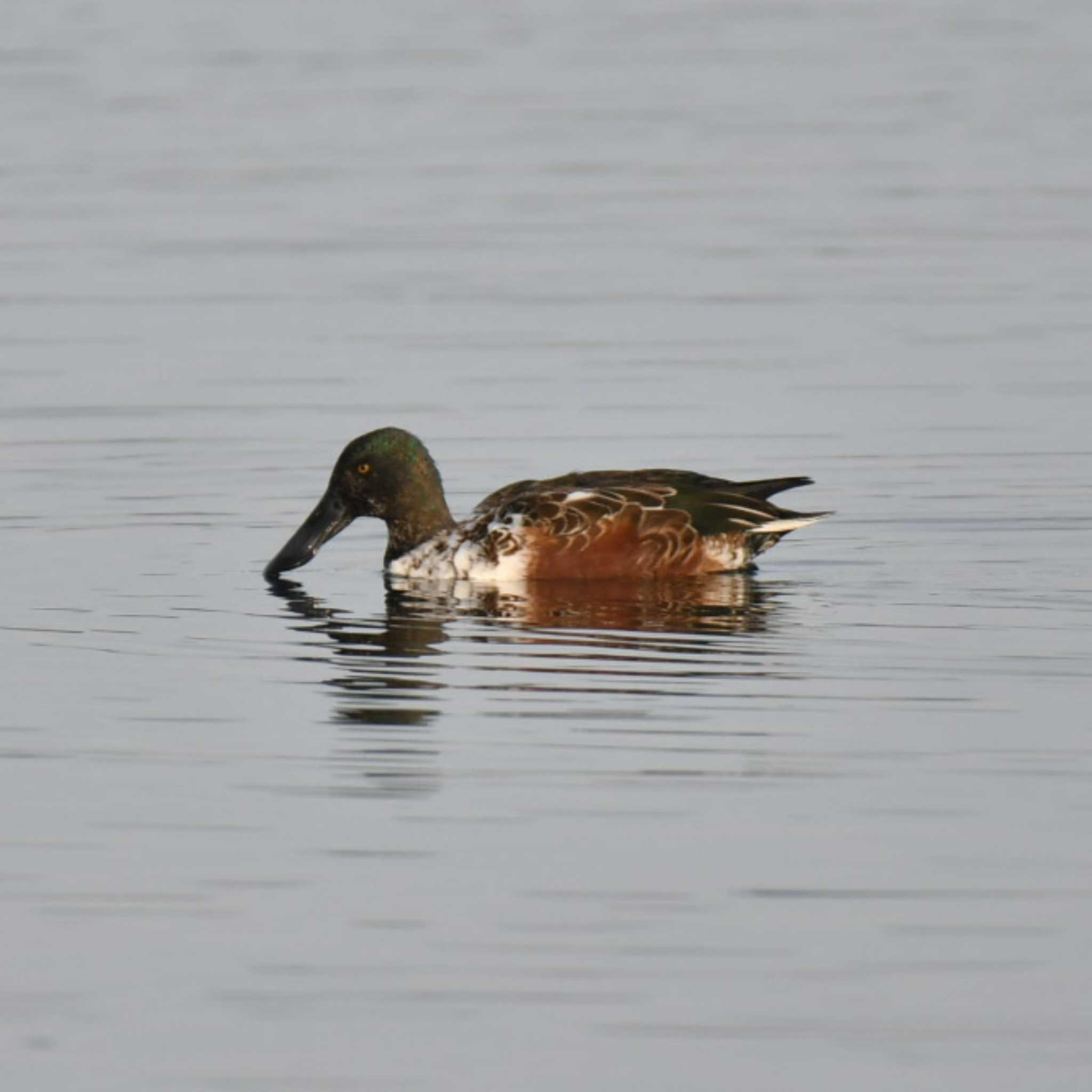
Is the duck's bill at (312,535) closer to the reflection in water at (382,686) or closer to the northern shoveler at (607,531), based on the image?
the northern shoveler at (607,531)

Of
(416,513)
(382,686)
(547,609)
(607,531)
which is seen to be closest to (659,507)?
(607,531)

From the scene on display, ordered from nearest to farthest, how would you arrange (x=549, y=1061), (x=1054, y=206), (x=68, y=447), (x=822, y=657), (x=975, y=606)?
(x=549, y=1061) < (x=822, y=657) < (x=975, y=606) < (x=68, y=447) < (x=1054, y=206)

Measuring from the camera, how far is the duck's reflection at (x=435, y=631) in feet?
28.7

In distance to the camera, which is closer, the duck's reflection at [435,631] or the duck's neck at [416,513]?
the duck's reflection at [435,631]

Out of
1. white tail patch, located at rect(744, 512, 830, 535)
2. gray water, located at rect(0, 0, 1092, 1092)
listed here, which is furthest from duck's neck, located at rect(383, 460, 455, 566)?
white tail patch, located at rect(744, 512, 830, 535)

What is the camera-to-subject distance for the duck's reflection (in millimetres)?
8742

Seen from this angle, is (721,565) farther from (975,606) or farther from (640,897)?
(640,897)

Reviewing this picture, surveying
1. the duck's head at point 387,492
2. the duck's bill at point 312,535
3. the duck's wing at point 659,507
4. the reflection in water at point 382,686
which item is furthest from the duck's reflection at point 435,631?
the duck's head at point 387,492

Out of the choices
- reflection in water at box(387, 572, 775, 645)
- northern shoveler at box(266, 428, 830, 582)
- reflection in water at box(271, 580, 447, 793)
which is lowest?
reflection in water at box(271, 580, 447, 793)

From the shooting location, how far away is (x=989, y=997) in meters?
6.45

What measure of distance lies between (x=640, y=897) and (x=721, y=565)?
508cm

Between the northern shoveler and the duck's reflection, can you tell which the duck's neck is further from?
the duck's reflection

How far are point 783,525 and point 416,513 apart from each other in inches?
70.4

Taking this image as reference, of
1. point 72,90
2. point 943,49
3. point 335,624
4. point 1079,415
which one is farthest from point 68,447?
point 943,49
